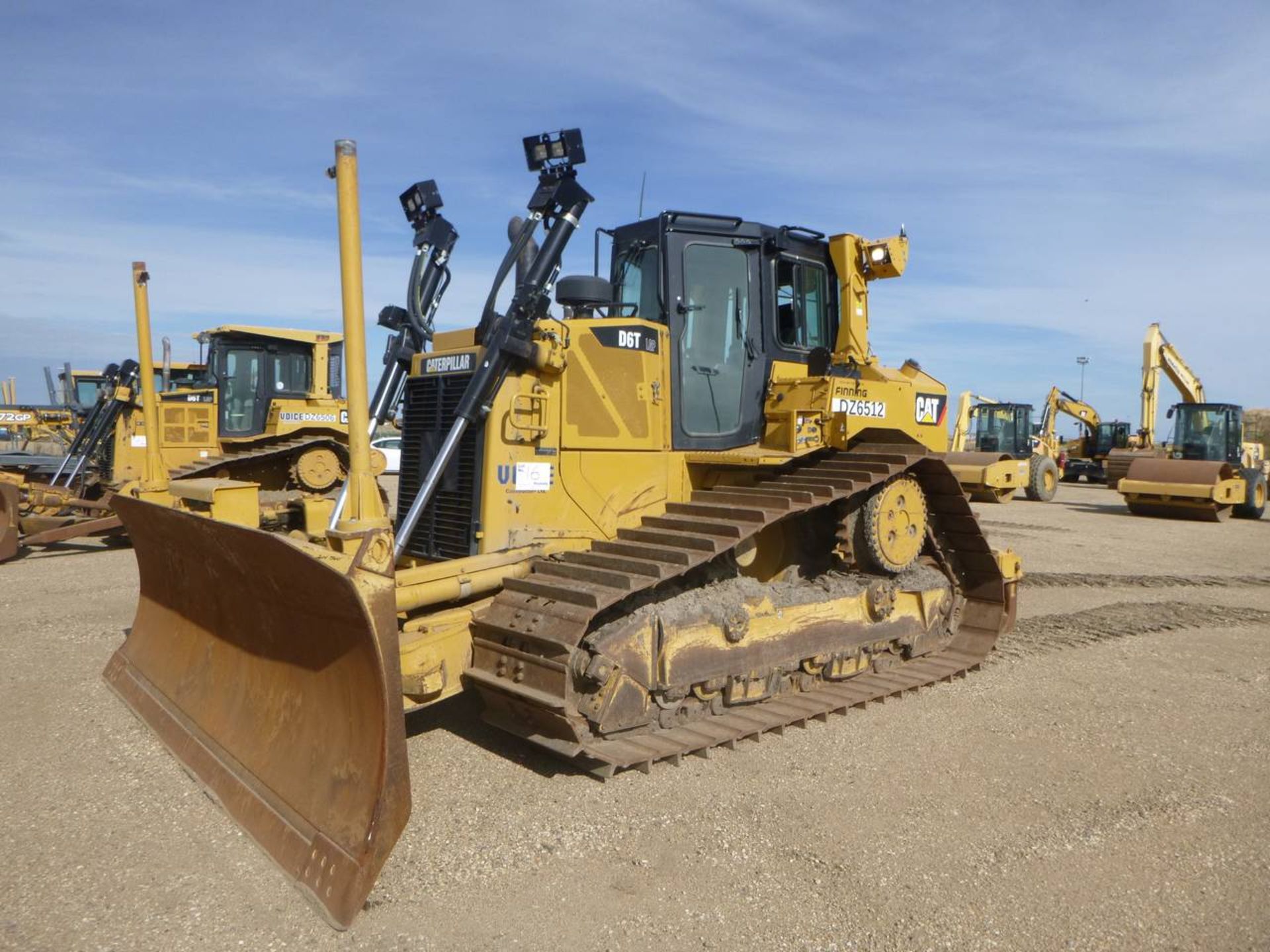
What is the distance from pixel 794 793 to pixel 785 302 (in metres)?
3.41

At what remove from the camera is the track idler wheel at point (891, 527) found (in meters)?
6.21

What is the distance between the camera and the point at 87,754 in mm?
4969

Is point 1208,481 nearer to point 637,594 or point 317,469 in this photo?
point 317,469

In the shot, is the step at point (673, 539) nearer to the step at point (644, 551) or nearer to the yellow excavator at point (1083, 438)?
the step at point (644, 551)

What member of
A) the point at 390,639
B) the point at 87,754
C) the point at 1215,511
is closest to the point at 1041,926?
the point at 390,639

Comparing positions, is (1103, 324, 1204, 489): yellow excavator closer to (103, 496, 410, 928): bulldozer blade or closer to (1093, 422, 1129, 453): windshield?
(1093, 422, 1129, 453): windshield

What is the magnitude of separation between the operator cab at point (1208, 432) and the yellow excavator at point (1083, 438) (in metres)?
→ 6.22

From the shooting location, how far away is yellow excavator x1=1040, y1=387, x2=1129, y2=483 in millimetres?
30094

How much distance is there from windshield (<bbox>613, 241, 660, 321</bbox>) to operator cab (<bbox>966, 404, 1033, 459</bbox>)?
78.0 ft

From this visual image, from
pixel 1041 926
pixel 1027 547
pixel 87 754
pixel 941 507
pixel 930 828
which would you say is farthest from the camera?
pixel 1027 547

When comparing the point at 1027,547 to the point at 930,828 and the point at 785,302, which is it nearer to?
the point at 785,302

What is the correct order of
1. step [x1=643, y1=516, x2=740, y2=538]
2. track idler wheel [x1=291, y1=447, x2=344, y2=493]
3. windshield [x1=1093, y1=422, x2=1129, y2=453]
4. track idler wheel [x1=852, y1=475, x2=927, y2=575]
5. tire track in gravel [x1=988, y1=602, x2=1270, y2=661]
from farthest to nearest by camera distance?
windshield [x1=1093, y1=422, x2=1129, y2=453] < track idler wheel [x1=291, y1=447, x2=344, y2=493] < tire track in gravel [x1=988, y1=602, x2=1270, y2=661] < track idler wheel [x1=852, y1=475, x2=927, y2=575] < step [x1=643, y1=516, x2=740, y2=538]

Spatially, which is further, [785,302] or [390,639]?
[785,302]

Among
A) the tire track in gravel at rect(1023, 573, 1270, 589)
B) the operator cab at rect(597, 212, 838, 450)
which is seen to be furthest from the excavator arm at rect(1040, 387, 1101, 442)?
the operator cab at rect(597, 212, 838, 450)
